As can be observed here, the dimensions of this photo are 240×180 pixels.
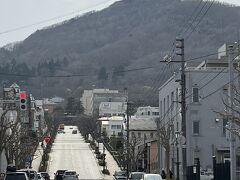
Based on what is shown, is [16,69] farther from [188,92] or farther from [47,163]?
[188,92]

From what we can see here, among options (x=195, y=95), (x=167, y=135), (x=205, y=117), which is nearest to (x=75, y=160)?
(x=167, y=135)

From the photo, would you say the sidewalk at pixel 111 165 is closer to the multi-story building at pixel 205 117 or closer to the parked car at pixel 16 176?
the multi-story building at pixel 205 117

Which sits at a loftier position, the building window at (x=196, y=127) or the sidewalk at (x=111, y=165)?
the building window at (x=196, y=127)

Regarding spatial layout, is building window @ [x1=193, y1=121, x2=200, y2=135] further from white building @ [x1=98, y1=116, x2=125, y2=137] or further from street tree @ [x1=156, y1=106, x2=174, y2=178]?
white building @ [x1=98, y1=116, x2=125, y2=137]

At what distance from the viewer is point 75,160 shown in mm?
107250

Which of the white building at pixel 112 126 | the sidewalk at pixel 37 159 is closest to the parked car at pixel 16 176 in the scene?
the sidewalk at pixel 37 159

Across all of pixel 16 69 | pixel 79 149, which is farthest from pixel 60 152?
pixel 16 69

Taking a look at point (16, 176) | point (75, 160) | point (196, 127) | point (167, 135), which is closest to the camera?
point (16, 176)

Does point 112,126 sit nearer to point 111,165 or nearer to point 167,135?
point 111,165

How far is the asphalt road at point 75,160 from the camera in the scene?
92725 millimetres

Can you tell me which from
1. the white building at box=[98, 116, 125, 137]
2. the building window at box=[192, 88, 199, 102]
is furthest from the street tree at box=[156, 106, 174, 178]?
the white building at box=[98, 116, 125, 137]

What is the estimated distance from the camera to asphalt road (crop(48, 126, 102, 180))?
92.7 metres

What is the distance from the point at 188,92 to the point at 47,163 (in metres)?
39.0

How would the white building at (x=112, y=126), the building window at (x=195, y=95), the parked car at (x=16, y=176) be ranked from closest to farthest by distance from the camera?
the parked car at (x=16, y=176), the building window at (x=195, y=95), the white building at (x=112, y=126)
